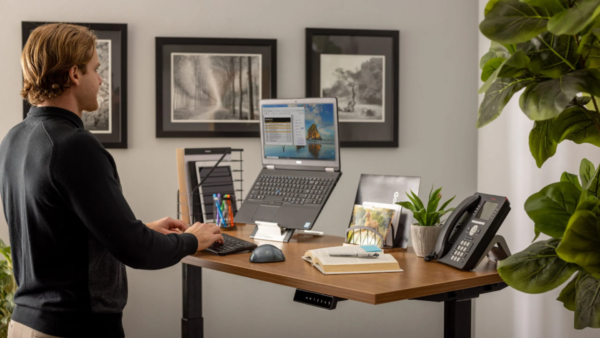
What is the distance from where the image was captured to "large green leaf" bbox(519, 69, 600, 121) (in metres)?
1.04

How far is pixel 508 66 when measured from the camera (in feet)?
3.67

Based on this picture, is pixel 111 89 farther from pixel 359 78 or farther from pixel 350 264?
pixel 350 264

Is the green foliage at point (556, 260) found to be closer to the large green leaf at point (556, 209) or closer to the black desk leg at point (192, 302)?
the large green leaf at point (556, 209)

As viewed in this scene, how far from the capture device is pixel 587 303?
1.28m

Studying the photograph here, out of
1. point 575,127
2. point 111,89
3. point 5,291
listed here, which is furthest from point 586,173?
point 5,291

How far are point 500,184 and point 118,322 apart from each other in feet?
6.84

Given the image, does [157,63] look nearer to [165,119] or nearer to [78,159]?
[165,119]

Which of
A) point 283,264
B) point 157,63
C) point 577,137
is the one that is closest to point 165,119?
point 157,63

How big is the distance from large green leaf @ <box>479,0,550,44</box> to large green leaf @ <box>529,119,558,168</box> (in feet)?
1.09

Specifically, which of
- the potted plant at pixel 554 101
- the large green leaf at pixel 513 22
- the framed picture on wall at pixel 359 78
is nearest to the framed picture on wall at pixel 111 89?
the framed picture on wall at pixel 359 78

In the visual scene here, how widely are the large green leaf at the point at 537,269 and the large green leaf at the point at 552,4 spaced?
1.63ft

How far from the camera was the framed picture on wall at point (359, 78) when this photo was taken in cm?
328

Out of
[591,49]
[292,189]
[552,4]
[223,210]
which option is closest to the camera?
[552,4]

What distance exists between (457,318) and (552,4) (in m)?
1.02
